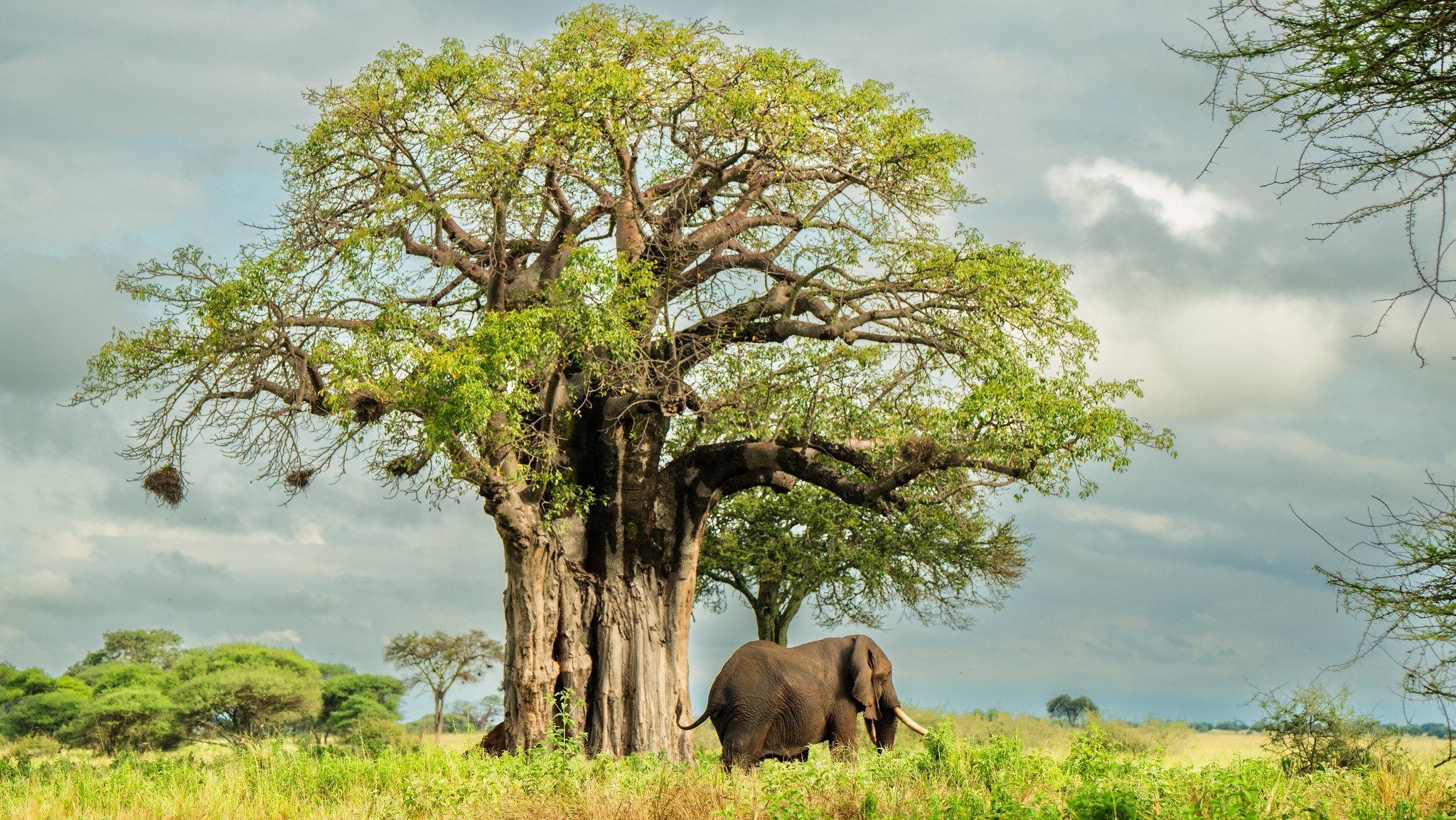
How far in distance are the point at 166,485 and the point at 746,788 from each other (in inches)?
387

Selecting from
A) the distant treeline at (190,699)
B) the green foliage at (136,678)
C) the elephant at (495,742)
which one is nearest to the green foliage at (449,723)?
the distant treeline at (190,699)

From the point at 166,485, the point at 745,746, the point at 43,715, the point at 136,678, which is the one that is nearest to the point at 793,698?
the point at 745,746

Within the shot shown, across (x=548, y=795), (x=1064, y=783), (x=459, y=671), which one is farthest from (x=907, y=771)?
(x=459, y=671)

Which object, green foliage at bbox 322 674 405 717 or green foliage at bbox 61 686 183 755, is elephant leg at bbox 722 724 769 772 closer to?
green foliage at bbox 61 686 183 755

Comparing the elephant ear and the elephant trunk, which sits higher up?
the elephant ear

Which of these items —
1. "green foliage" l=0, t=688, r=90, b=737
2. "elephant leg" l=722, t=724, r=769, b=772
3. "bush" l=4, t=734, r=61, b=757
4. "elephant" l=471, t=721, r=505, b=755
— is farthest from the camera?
"green foliage" l=0, t=688, r=90, b=737

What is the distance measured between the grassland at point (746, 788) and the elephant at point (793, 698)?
0.68 metres

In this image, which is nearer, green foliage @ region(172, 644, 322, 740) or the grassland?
the grassland

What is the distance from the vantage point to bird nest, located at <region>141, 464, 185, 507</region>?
15039 mm

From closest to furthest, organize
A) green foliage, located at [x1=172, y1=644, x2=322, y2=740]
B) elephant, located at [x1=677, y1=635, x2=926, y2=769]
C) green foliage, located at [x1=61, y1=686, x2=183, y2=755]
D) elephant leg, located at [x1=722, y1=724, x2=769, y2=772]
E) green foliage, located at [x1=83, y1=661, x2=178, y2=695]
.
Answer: elephant leg, located at [x1=722, y1=724, x2=769, y2=772] → elephant, located at [x1=677, y1=635, x2=926, y2=769] → green foliage, located at [x1=61, y1=686, x2=183, y2=755] → green foliage, located at [x1=172, y1=644, x2=322, y2=740] → green foliage, located at [x1=83, y1=661, x2=178, y2=695]

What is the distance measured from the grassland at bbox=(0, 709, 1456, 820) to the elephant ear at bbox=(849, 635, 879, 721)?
148 centimetres

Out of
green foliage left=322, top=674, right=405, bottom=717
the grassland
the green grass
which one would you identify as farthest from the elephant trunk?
green foliage left=322, top=674, right=405, bottom=717

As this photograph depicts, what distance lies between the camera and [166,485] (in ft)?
49.5

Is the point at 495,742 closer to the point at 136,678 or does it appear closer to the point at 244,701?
the point at 244,701
